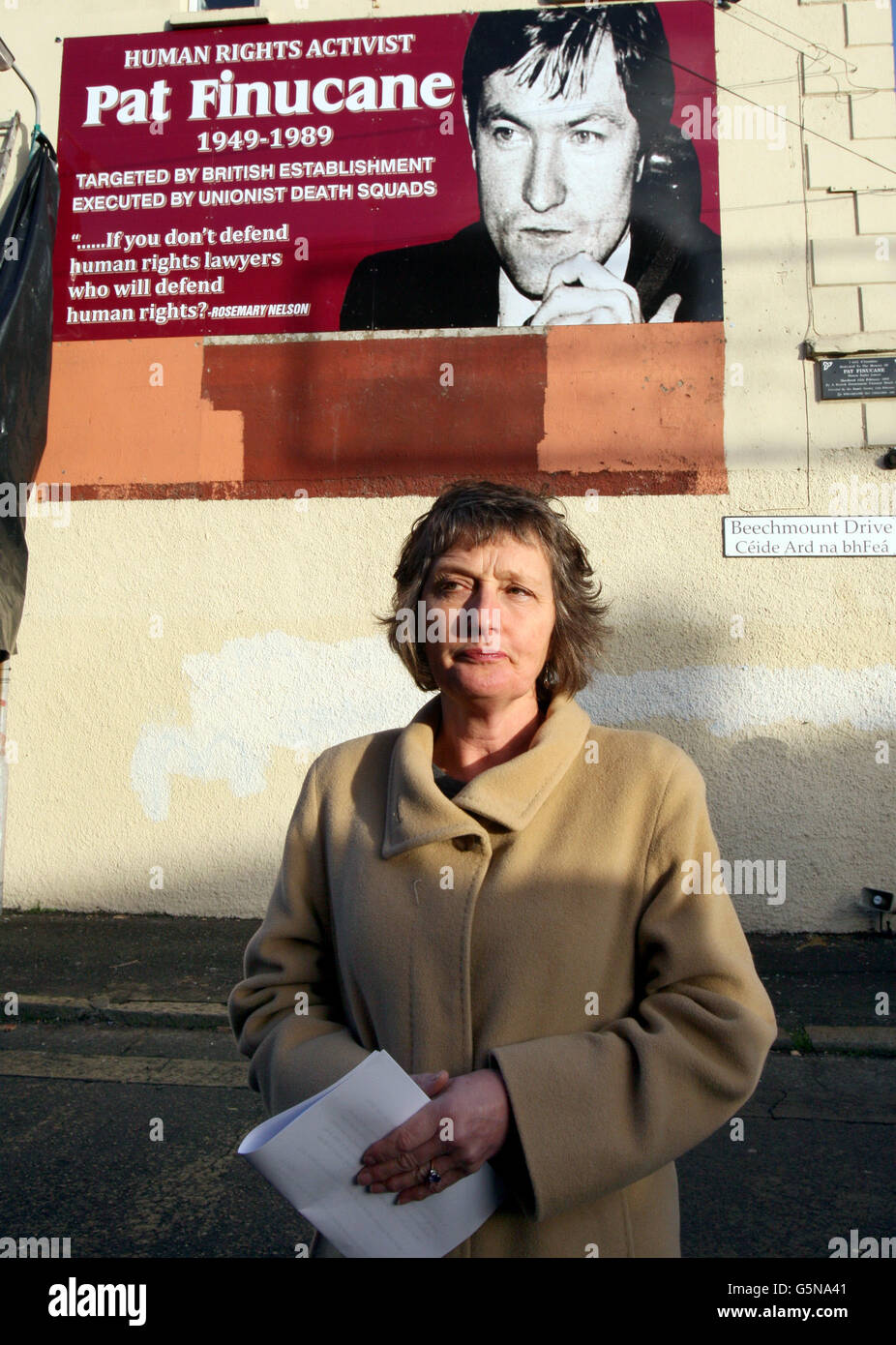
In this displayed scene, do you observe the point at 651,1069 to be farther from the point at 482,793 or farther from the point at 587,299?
the point at 587,299

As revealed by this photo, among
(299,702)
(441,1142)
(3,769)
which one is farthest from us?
(3,769)

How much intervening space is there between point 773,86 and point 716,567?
3.44 meters

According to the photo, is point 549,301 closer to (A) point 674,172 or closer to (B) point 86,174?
(A) point 674,172

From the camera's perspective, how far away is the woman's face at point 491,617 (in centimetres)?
175

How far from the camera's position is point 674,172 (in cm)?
703

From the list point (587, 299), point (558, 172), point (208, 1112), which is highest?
point (558, 172)

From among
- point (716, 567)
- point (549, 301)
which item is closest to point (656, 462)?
point (716, 567)

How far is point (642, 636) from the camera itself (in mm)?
6848

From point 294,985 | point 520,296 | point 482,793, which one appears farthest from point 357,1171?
A: point 520,296

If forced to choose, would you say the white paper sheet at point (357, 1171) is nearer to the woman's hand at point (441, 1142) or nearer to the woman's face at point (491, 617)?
the woman's hand at point (441, 1142)

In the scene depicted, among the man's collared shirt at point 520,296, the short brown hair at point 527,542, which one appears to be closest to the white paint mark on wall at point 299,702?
the man's collared shirt at point 520,296

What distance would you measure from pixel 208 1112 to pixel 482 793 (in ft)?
10.5
